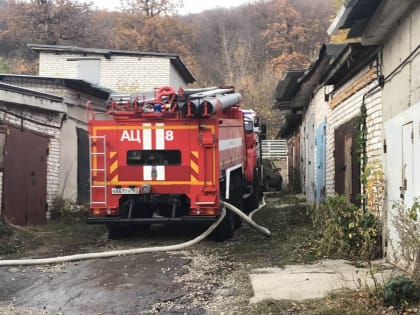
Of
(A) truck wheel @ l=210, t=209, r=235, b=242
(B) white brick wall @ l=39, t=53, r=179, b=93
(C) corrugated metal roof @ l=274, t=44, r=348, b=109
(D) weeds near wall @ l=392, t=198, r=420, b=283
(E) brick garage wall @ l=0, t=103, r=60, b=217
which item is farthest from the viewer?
(B) white brick wall @ l=39, t=53, r=179, b=93

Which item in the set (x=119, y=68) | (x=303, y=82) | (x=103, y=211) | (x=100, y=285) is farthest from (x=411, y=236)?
(x=119, y=68)

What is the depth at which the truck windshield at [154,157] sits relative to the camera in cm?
977

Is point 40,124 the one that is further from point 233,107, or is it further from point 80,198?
point 233,107

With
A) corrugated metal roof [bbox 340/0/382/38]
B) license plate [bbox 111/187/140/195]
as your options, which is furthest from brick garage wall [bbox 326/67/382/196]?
license plate [bbox 111/187/140/195]

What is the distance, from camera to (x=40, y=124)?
13.2 m

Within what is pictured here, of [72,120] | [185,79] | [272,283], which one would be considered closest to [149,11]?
[185,79]

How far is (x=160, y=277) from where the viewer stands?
719cm

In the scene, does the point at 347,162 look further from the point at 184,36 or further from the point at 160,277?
the point at 184,36

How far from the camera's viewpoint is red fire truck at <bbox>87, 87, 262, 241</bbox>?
9664 millimetres

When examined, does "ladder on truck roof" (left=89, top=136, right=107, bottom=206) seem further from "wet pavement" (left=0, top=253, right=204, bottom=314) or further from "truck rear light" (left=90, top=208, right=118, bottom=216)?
"wet pavement" (left=0, top=253, right=204, bottom=314)

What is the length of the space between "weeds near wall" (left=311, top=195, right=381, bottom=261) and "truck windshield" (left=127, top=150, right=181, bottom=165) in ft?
9.79

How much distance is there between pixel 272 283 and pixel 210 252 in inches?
115

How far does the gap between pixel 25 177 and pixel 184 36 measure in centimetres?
4902

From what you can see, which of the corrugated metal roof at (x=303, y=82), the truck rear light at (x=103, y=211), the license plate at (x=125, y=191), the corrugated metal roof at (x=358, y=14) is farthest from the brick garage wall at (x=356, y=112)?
the truck rear light at (x=103, y=211)
